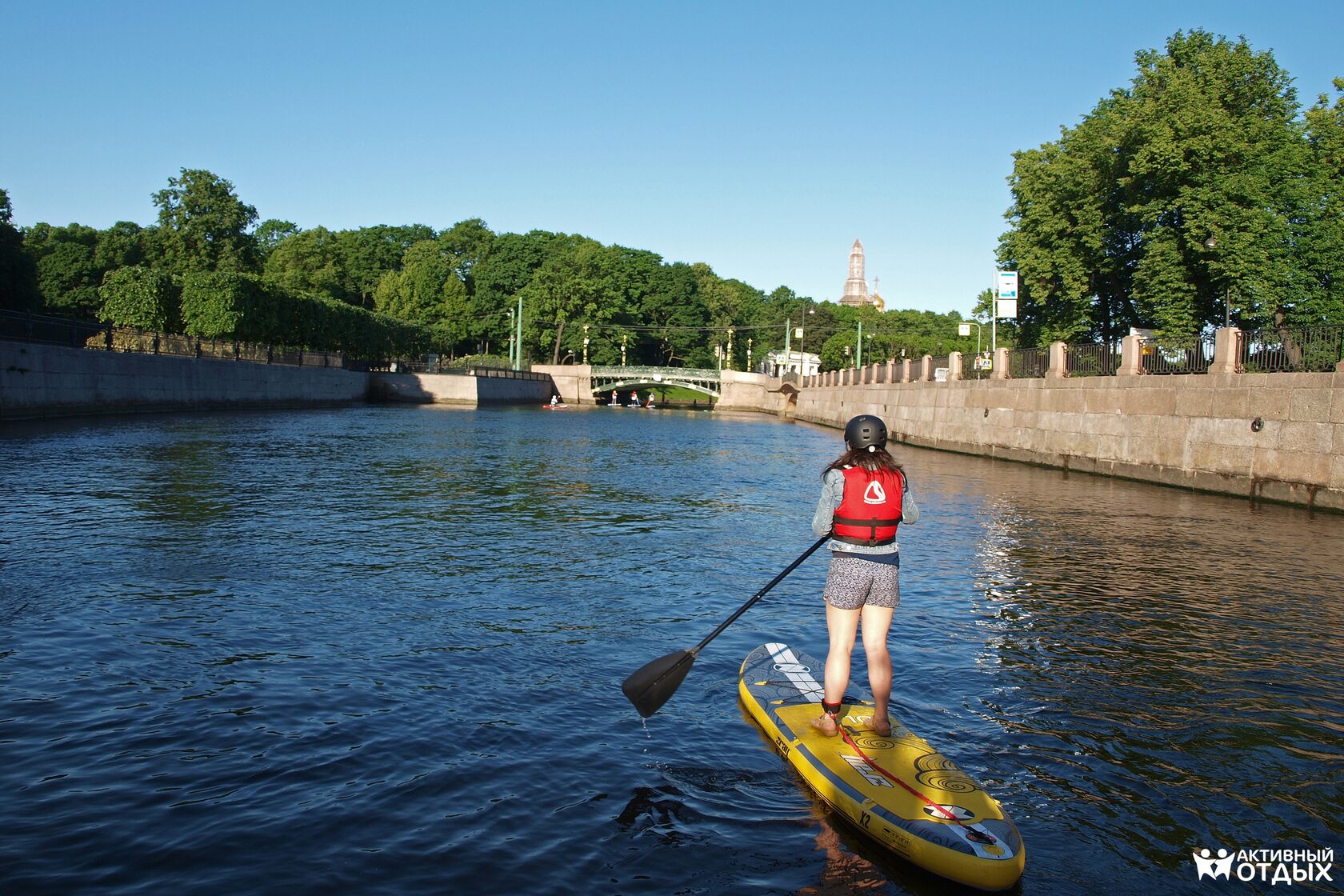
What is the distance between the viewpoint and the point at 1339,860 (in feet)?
18.0

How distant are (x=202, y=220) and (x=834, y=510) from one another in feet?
298

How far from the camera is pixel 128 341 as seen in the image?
41.2m

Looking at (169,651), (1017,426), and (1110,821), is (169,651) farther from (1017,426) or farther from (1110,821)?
(1017,426)

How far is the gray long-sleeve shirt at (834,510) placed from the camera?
651cm

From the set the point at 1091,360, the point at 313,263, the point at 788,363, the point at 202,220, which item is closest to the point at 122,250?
the point at 202,220

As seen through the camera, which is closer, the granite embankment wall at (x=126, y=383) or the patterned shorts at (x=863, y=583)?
the patterned shorts at (x=863, y=583)

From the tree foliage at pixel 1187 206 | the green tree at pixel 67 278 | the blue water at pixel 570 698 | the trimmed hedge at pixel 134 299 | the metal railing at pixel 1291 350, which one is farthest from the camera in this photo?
the green tree at pixel 67 278

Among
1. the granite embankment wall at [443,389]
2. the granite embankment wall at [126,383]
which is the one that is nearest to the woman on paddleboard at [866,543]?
the granite embankment wall at [126,383]

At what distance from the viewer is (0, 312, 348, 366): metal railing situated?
31.7 m

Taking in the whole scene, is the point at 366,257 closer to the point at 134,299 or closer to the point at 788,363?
the point at 788,363

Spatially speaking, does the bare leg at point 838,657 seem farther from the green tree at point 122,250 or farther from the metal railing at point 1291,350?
the green tree at point 122,250

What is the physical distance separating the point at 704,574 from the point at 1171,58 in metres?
34.7

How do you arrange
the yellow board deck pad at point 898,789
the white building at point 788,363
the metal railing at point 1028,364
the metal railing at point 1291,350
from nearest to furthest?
the yellow board deck pad at point 898,789
the metal railing at point 1291,350
the metal railing at point 1028,364
the white building at point 788,363

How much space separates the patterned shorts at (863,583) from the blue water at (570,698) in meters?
1.15
